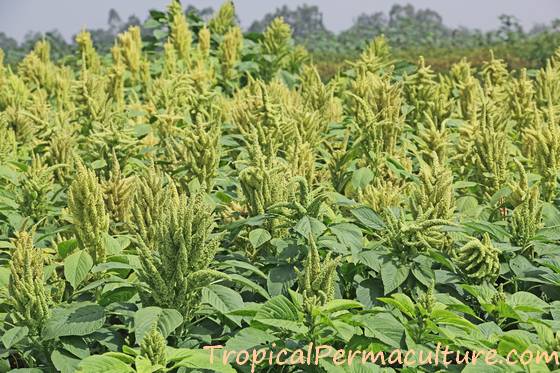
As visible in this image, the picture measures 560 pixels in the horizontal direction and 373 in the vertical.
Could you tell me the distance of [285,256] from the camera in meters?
3.05

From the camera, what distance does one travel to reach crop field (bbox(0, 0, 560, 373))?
2.61 meters

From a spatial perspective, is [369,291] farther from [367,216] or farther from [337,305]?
[337,305]

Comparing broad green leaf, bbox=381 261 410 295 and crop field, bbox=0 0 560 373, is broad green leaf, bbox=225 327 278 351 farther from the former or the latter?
broad green leaf, bbox=381 261 410 295

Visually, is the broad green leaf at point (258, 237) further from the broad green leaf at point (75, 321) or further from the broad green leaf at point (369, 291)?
the broad green leaf at point (75, 321)

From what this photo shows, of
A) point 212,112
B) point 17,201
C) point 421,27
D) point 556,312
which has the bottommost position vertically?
point 556,312

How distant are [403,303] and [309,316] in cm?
32

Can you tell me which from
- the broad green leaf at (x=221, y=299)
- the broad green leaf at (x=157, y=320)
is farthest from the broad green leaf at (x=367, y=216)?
the broad green leaf at (x=157, y=320)

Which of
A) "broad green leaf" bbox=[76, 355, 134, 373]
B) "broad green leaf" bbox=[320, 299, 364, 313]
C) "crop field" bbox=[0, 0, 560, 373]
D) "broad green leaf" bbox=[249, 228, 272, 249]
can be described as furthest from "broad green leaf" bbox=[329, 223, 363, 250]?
"broad green leaf" bbox=[76, 355, 134, 373]

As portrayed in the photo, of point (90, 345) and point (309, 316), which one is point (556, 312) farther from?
point (90, 345)

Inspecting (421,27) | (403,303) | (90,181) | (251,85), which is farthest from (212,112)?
(421,27)

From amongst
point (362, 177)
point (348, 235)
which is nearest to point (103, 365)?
point (348, 235)

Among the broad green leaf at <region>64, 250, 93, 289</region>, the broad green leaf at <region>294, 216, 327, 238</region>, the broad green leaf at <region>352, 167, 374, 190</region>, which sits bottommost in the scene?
the broad green leaf at <region>64, 250, 93, 289</region>

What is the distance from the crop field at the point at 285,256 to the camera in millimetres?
2611

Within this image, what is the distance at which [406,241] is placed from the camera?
2998mm
